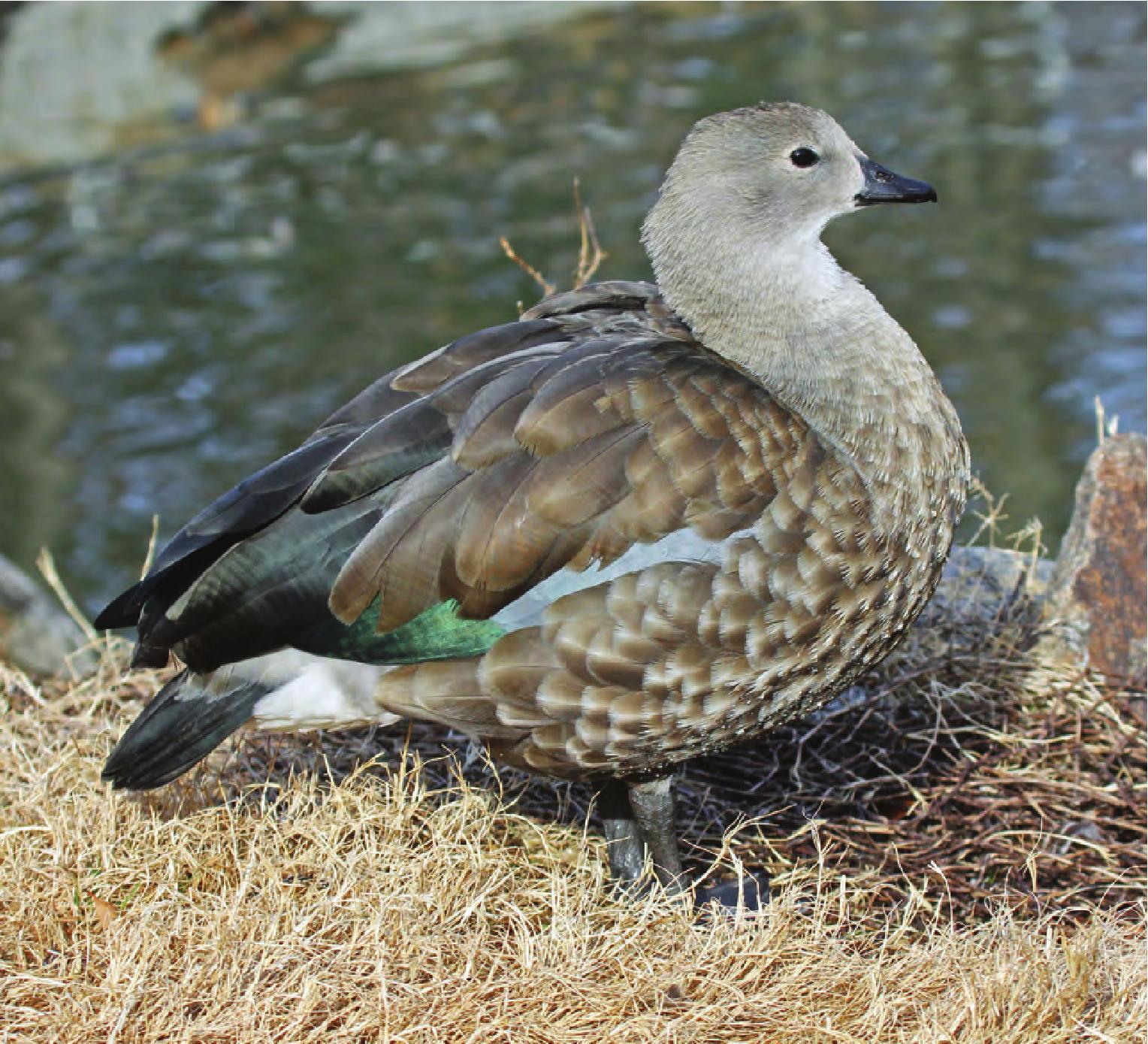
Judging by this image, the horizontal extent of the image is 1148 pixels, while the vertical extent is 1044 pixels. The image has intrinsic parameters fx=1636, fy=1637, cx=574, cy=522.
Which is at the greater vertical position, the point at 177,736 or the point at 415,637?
the point at 415,637

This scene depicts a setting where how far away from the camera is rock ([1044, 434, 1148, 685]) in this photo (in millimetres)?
4457

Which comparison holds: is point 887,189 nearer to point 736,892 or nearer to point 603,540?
point 603,540

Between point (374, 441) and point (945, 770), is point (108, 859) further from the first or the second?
point (945, 770)

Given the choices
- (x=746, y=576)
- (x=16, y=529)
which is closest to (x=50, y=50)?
(x=16, y=529)

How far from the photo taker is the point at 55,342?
9133 mm

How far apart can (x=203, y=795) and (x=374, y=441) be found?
963mm

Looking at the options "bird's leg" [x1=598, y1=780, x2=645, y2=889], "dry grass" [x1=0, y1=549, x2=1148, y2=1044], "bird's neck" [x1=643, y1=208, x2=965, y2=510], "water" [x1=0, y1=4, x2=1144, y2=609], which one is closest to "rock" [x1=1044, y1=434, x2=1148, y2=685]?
"dry grass" [x1=0, y1=549, x2=1148, y2=1044]

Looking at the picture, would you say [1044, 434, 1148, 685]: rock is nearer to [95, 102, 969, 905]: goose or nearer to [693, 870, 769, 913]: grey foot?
[95, 102, 969, 905]: goose

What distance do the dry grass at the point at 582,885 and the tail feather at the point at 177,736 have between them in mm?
165

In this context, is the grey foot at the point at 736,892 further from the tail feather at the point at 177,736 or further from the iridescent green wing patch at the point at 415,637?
the tail feather at the point at 177,736

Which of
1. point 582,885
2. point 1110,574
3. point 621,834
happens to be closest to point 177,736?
point 582,885

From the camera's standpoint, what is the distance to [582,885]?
341 cm

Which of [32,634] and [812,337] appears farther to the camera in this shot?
[32,634]

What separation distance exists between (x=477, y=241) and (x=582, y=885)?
6.94 metres
